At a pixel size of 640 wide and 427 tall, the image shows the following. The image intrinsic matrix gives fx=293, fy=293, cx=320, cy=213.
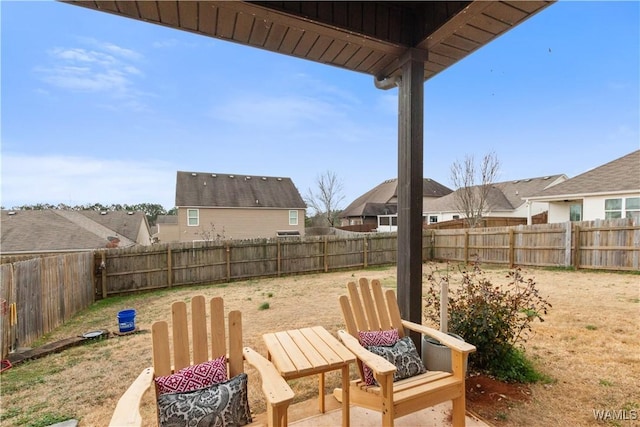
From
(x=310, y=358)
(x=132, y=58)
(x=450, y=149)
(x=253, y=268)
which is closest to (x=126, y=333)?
(x=310, y=358)

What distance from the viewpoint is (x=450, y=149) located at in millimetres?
16828

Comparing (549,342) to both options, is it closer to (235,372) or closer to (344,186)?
(235,372)

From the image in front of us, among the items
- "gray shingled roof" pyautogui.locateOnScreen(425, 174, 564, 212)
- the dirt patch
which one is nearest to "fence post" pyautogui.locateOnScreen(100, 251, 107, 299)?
the dirt patch

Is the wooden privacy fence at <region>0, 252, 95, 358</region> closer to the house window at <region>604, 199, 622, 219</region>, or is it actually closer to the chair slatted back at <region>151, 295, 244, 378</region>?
the chair slatted back at <region>151, 295, 244, 378</region>

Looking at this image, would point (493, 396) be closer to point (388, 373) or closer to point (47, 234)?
point (388, 373)

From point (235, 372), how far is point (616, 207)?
1366 cm

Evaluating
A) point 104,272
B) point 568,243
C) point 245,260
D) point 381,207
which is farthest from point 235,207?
point 568,243

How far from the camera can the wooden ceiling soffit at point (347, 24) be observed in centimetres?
186

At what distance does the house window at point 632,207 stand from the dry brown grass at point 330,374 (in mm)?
4661

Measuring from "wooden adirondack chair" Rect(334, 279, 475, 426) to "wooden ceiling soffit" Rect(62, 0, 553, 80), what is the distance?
1.88 metres

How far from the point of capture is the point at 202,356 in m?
1.78

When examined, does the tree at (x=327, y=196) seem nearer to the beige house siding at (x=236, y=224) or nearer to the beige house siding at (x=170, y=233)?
the beige house siding at (x=236, y=224)

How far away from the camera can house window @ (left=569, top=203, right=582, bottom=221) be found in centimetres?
1201

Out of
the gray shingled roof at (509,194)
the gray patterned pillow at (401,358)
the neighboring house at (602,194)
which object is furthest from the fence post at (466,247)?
the gray patterned pillow at (401,358)
